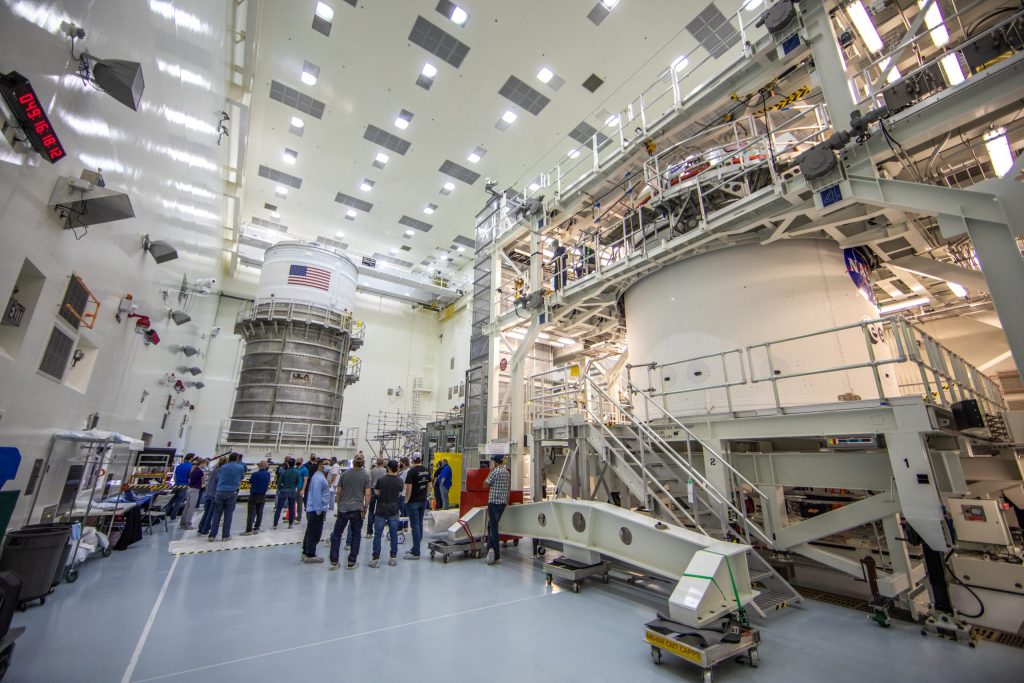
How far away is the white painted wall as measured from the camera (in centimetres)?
374

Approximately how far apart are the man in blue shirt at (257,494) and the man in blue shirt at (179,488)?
94.1 inches

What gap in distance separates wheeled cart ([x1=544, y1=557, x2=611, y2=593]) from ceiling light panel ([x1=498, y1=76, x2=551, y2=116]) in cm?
1370

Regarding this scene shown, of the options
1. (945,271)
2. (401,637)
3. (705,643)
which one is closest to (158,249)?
(401,637)

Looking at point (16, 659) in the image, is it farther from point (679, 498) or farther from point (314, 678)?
point (679, 498)

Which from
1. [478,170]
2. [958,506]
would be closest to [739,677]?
[958,506]

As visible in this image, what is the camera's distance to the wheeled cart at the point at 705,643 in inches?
124

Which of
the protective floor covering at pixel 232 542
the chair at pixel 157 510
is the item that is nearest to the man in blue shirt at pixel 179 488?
the chair at pixel 157 510

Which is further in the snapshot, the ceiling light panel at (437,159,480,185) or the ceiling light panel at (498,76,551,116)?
the ceiling light panel at (437,159,480,185)

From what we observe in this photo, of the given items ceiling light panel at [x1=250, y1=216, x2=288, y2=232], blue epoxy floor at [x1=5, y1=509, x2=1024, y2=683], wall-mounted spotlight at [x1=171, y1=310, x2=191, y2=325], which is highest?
ceiling light panel at [x1=250, y1=216, x2=288, y2=232]

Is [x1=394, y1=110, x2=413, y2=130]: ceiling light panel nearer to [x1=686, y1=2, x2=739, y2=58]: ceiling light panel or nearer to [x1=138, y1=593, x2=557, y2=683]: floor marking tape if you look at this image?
[x1=686, y1=2, x2=739, y2=58]: ceiling light panel

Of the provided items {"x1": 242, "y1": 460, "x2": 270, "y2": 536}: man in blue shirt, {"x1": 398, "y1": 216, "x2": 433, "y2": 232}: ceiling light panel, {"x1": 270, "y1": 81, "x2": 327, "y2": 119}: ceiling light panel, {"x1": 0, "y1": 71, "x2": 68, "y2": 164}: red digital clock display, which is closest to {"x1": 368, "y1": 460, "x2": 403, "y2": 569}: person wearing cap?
{"x1": 242, "y1": 460, "x2": 270, "y2": 536}: man in blue shirt

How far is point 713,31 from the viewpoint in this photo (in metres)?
11.9

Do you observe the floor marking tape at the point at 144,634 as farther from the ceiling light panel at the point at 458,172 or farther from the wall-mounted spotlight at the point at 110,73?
the ceiling light panel at the point at 458,172

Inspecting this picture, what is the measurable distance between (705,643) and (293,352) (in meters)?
16.8
